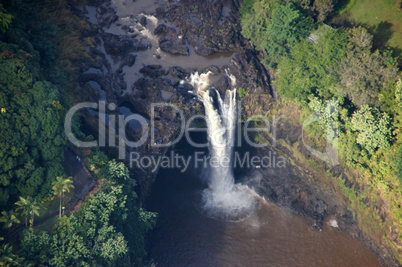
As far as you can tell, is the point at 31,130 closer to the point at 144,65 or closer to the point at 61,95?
the point at 61,95

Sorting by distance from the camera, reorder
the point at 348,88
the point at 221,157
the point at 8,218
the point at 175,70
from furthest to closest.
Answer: the point at 221,157, the point at 175,70, the point at 348,88, the point at 8,218

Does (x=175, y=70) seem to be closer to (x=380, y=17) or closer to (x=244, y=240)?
(x=244, y=240)

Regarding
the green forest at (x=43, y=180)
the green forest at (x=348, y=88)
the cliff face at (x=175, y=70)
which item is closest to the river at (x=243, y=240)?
the cliff face at (x=175, y=70)

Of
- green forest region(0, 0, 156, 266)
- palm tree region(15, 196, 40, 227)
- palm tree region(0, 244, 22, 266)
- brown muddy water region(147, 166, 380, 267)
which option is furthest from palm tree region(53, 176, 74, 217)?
brown muddy water region(147, 166, 380, 267)

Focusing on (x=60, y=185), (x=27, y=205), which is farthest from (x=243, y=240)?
(x=27, y=205)

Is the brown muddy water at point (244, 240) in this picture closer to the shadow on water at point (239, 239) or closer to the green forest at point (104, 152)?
the shadow on water at point (239, 239)
